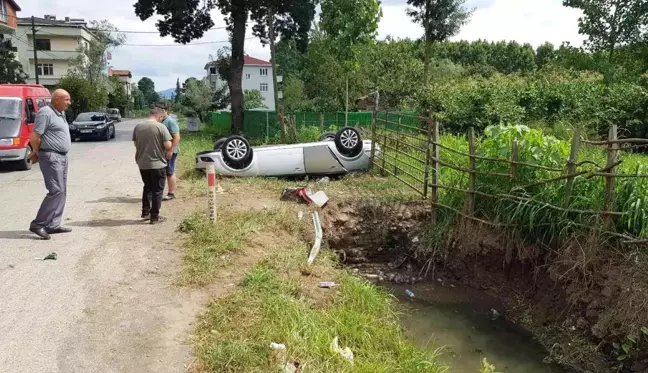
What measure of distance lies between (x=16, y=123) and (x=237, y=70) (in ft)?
36.6

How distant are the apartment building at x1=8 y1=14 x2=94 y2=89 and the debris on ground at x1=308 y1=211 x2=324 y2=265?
179 feet

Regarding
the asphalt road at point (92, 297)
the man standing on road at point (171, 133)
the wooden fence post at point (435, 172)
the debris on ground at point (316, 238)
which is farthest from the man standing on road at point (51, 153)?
the wooden fence post at point (435, 172)

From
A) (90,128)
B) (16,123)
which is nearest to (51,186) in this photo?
(16,123)

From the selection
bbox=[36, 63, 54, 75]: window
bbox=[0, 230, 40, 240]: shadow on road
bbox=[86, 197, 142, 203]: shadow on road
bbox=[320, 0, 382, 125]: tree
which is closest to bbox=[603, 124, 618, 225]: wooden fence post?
bbox=[0, 230, 40, 240]: shadow on road

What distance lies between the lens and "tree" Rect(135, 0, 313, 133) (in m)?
21.4

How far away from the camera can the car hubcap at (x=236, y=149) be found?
35.1 feet

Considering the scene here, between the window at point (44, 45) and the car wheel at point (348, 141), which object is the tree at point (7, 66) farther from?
the car wheel at point (348, 141)

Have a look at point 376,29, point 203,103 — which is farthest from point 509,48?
point 376,29

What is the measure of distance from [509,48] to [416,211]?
5544 centimetres

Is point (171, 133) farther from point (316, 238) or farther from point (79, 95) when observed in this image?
point (79, 95)

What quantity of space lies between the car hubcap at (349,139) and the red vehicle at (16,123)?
25.1 feet

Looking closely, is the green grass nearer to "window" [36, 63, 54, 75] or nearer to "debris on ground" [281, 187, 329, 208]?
"debris on ground" [281, 187, 329, 208]

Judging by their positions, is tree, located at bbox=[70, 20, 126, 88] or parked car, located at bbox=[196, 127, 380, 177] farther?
tree, located at bbox=[70, 20, 126, 88]

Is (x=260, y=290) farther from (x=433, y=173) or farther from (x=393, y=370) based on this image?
(x=433, y=173)
